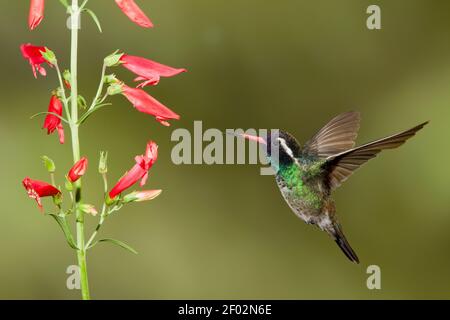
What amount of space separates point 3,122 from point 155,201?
0.90 m

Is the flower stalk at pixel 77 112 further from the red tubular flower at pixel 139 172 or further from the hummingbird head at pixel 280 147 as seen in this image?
the hummingbird head at pixel 280 147

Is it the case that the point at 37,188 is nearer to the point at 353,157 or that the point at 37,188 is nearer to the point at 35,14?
the point at 35,14

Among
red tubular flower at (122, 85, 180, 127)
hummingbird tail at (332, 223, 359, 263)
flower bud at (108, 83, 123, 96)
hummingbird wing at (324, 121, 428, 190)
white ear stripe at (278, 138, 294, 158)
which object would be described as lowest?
hummingbird tail at (332, 223, 359, 263)

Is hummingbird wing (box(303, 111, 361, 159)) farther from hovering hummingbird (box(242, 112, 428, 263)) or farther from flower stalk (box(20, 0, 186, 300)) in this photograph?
flower stalk (box(20, 0, 186, 300))

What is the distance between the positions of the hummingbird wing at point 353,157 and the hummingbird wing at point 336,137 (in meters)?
0.10

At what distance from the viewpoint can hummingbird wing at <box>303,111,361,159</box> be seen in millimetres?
1813

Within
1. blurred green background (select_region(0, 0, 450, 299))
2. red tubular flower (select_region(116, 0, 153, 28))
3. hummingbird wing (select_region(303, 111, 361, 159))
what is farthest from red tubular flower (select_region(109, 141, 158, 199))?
blurred green background (select_region(0, 0, 450, 299))

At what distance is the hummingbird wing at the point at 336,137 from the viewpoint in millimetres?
1813

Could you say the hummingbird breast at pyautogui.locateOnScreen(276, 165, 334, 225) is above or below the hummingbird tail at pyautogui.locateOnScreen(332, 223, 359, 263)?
above

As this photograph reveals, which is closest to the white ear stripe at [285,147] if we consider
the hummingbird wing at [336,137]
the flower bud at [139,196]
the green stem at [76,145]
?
the hummingbird wing at [336,137]

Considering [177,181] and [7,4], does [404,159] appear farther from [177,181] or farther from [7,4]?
[7,4]

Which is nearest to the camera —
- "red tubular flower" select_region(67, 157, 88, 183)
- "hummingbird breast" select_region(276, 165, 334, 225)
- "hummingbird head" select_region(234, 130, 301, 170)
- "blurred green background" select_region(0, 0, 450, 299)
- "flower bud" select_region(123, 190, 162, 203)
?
"red tubular flower" select_region(67, 157, 88, 183)

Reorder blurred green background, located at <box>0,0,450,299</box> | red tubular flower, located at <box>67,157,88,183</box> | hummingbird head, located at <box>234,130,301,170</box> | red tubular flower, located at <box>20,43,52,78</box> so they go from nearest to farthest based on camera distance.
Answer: red tubular flower, located at <box>67,157,88,183</box> → red tubular flower, located at <box>20,43,52,78</box> → hummingbird head, located at <box>234,130,301,170</box> → blurred green background, located at <box>0,0,450,299</box>

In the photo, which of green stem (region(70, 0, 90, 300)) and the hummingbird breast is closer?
green stem (region(70, 0, 90, 300))
